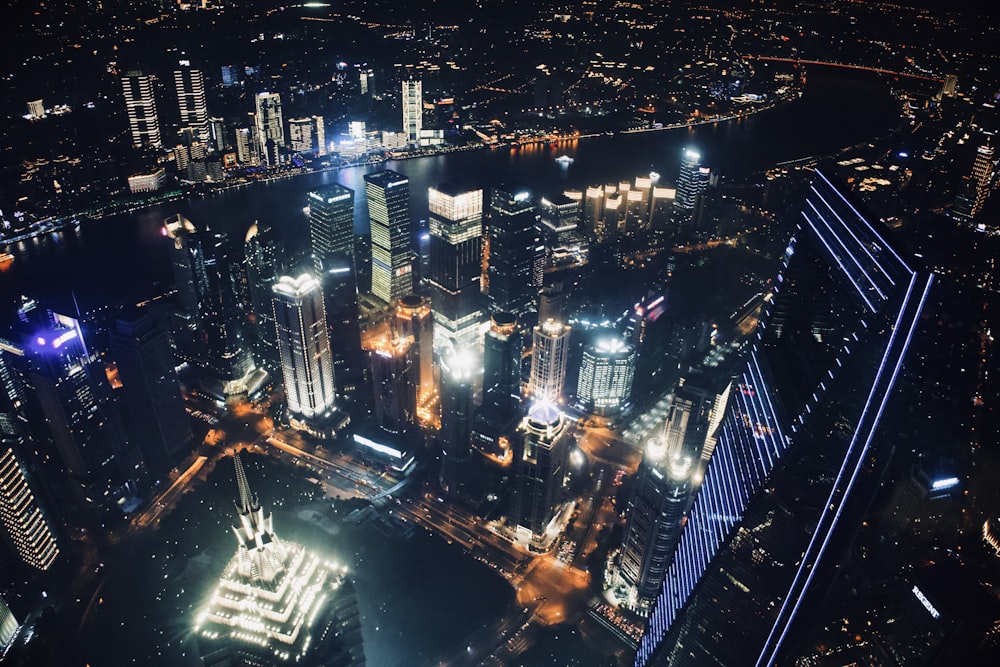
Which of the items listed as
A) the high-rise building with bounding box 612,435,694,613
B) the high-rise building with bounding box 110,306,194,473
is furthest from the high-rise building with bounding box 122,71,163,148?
the high-rise building with bounding box 612,435,694,613

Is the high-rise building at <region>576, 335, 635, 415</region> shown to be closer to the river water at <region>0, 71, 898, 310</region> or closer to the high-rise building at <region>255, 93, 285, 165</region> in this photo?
the river water at <region>0, 71, 898, 310</region>

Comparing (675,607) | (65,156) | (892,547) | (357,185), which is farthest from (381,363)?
(65,156)

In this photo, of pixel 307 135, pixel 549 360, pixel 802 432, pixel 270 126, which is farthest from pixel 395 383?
pixel 270 126

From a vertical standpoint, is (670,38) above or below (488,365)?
above

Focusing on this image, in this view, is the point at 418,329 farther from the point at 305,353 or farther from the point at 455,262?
the point at 455,262

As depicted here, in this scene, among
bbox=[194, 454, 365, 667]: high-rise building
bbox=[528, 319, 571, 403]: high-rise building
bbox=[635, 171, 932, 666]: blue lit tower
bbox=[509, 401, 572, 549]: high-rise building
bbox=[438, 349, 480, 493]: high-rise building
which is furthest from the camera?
bbox=[528, 319, 571, 403]: high-rise building

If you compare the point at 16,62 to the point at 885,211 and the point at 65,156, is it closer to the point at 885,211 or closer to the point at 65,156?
the point at 65,156
